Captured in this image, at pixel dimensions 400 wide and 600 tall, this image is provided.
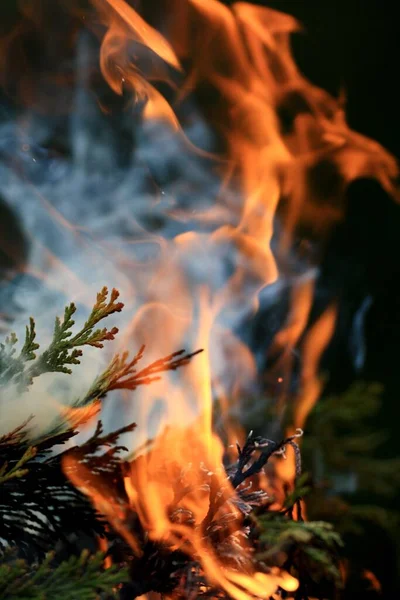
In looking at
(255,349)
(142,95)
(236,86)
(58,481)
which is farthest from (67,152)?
(58,481)

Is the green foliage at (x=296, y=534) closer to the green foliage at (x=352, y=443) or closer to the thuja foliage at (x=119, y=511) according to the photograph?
the thuja foliage at (x=119, y=511)

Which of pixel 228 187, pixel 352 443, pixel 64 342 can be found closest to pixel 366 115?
pixel 228 187

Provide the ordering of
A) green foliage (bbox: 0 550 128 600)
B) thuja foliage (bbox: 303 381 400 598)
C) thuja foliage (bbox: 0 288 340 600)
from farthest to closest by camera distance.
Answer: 1. thuja foliage (bbox: 303 381 400 598)
2. thuja foliage (bbox: 0 288 340 600)
3. green foliage (bbox: 0 550 128 600)

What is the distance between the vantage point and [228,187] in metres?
1.08

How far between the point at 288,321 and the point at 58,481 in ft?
1.74

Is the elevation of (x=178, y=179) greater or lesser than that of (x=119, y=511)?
greater

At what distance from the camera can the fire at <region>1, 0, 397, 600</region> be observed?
1.02m

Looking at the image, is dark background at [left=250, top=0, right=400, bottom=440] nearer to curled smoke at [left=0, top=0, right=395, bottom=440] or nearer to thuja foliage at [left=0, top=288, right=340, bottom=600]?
curled smoke at [left=0, top=0, right=395, bottom=440]

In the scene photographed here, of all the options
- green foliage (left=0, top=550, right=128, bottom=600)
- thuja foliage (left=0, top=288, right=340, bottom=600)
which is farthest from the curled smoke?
green foliage (left=0, top=550, right=128, bottom=600)

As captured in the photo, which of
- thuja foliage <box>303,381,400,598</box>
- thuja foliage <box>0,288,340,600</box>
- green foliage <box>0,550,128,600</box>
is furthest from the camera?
thuja foliage <box>303,381,400,598</box>

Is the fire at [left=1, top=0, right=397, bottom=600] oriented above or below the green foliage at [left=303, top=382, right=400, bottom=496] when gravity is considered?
above

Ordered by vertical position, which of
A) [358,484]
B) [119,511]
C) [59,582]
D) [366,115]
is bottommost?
[358,484]

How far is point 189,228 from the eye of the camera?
1.05 m

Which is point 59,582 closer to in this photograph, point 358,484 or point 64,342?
point 64,342
